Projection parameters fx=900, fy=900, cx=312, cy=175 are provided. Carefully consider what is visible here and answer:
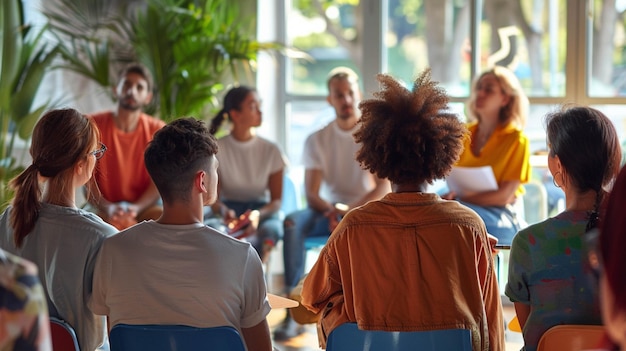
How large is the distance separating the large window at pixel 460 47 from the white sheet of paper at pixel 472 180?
1.03 meters

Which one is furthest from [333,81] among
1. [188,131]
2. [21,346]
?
[21,346]

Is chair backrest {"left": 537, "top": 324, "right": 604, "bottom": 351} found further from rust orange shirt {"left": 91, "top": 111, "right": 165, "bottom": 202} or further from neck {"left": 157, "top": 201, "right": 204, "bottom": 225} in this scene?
rust orange shirt {"left": 91, "top": 111, "right": 165, "bottom": 202}

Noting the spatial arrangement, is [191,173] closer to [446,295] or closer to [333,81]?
[446,295]

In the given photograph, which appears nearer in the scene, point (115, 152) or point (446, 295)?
point (446, 295)

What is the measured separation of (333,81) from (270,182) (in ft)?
2.12

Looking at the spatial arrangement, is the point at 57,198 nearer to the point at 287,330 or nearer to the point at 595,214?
the point at 595,214

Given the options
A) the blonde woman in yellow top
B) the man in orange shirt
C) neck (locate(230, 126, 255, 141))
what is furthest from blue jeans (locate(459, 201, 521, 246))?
the man in orange shirt

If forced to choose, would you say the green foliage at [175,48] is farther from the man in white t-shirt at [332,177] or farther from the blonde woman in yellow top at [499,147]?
the blonde woman in yellow top at [499,147]

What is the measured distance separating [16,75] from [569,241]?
332 centimetres

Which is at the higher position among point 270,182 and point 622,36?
point 622,36

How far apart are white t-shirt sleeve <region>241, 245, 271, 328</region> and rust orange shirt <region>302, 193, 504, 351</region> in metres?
0.20

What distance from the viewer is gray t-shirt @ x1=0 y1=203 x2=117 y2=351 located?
245cm

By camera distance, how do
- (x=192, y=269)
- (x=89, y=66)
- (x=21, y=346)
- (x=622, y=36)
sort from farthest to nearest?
1. (x=89, y=66)
2. (x=622, y=36)
3. (x=192, y=269)
4. (x=21, y=346)

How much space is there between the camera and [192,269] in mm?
2244
